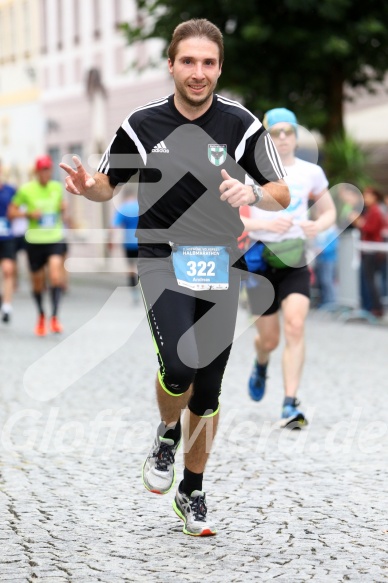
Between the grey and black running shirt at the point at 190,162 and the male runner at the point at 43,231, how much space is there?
32.8 ft

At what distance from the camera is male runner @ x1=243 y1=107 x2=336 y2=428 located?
350 inches

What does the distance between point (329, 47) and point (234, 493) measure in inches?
600

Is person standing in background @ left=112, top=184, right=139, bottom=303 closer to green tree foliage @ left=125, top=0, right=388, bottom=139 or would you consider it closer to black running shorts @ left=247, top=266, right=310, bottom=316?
green tree foliage @ left=125, top=0, right=388, bottom=139

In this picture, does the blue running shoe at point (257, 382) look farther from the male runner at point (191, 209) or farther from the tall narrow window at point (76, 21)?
the tall narrow window at point (76, 21)

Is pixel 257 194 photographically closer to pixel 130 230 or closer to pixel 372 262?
pixel 372 262

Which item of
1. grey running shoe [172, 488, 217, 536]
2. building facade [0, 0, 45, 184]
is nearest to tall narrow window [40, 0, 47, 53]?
building facade [0, 0, 45, 184]

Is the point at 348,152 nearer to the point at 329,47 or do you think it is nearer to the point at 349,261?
the point at 329,47

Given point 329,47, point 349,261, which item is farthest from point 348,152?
point 349,261

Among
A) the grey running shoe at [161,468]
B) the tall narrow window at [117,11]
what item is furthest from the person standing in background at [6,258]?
the tall narrow window at [117,11]

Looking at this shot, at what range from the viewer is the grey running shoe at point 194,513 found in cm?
571

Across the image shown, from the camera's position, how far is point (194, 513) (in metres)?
5.77

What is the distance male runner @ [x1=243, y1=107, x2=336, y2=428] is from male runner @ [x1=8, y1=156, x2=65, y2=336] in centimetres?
686

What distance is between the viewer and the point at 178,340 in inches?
224

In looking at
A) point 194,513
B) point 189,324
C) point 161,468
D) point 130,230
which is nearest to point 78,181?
point 189,324
